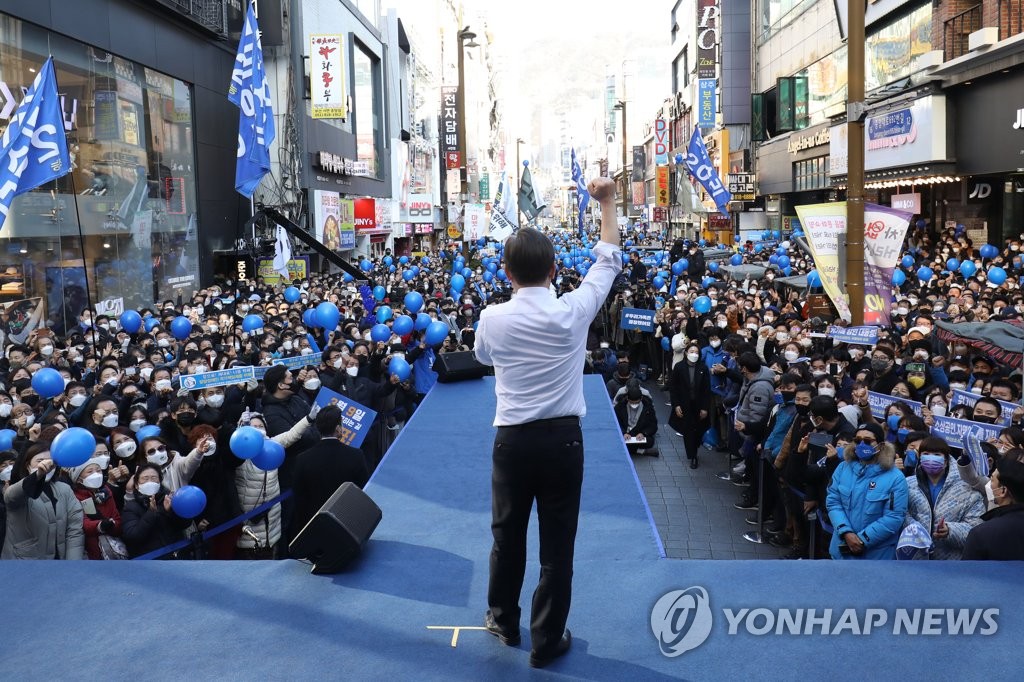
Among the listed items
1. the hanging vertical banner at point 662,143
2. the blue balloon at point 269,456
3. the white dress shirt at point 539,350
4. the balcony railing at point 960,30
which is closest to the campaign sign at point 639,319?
the blue balloon at point 269,456

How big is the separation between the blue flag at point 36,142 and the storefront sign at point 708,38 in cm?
4982

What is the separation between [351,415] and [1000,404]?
196 inches

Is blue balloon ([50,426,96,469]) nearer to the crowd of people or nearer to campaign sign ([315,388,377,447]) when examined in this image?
the crowd of people

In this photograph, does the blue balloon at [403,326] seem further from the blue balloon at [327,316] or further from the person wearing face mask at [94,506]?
the person wearing face mask at [94,506]

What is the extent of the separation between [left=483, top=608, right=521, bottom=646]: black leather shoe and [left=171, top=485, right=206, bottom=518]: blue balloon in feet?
9.48

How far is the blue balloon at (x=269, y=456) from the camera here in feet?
22.8

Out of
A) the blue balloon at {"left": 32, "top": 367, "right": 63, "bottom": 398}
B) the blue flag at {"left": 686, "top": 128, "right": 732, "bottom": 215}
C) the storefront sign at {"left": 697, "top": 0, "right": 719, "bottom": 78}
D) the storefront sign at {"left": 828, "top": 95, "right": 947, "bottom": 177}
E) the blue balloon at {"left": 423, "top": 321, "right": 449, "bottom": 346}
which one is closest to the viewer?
the blue balloon at {"left": 32, "top": 367, "right": 63, "bottom": 398}

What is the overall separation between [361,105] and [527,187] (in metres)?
12.2

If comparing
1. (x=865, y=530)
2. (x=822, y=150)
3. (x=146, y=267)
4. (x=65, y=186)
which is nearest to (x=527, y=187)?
(x=822, y=150)

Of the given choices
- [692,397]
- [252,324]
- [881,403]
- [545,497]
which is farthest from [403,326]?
[545,497]

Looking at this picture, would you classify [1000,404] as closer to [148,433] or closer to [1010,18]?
[148,433]

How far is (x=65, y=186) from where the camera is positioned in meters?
19.0

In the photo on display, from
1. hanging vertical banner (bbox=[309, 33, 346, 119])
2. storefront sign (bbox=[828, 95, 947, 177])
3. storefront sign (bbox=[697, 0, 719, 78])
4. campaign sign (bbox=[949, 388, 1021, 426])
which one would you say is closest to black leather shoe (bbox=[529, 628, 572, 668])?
campaign sign (bbox=[949, 388, 1021, 426])

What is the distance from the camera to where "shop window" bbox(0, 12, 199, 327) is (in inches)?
702
